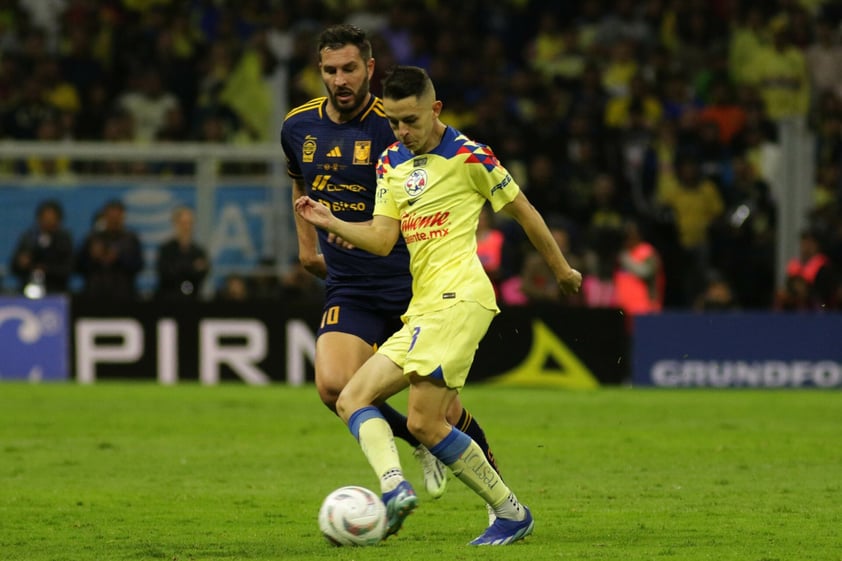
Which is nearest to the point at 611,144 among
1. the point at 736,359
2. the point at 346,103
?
the point at 736,359

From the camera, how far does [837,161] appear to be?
19.5 m

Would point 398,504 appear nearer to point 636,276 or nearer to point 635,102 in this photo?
point 636,276

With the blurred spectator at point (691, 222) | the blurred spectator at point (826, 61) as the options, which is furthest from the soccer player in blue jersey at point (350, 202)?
the blurred spectator at point (826, 61)

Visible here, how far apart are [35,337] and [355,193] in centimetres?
1063

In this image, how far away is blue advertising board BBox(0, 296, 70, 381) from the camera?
18.2 meters

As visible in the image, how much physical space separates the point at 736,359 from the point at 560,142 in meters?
3.85

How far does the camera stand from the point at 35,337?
18.2 m

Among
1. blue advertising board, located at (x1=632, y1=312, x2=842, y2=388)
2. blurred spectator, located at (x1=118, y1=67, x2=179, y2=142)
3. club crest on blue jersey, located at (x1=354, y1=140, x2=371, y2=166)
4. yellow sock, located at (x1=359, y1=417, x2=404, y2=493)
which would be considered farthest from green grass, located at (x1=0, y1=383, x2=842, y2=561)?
blurred spectator, located at (x1=118, y1=67, x2=179, y2=142)

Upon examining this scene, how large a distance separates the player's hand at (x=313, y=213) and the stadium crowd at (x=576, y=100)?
10347mm

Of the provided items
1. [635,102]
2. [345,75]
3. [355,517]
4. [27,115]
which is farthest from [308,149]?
[27,115]

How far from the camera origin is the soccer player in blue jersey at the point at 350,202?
8203mm

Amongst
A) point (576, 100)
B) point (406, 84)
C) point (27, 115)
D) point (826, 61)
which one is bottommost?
point (27, 115)

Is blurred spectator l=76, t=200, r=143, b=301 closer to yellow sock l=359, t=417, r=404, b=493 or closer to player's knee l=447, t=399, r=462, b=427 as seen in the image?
player's knee l=447, t=399, r=462, b=427

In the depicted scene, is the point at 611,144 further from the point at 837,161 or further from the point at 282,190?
the point at 282,190
